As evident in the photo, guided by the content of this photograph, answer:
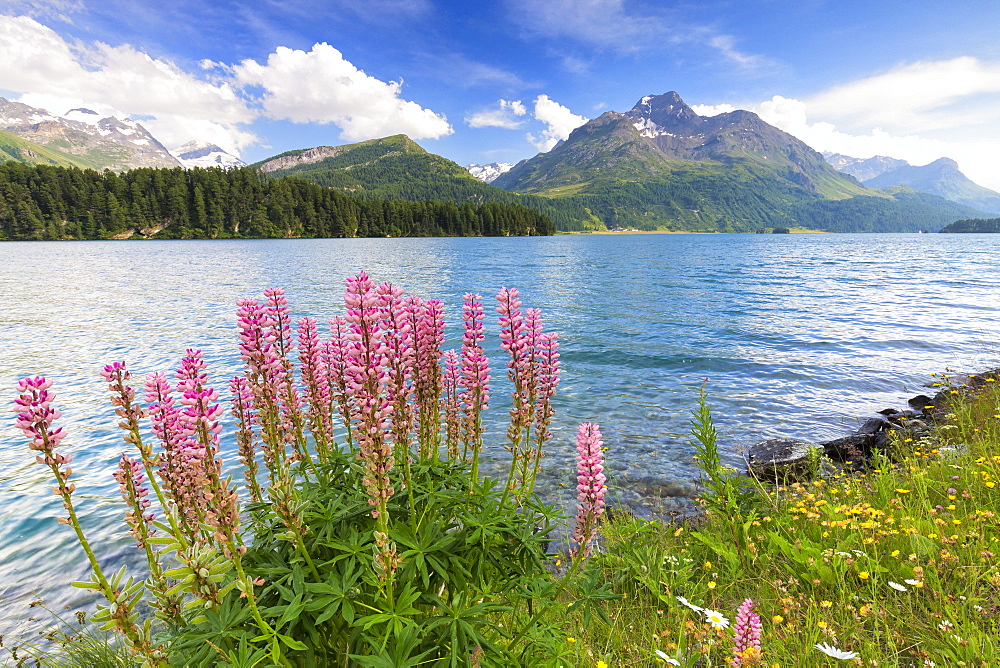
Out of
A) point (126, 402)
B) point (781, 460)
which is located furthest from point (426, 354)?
point (781, 460)

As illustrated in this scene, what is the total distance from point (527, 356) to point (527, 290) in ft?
167

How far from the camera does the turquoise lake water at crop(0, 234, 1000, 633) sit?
1244 cm

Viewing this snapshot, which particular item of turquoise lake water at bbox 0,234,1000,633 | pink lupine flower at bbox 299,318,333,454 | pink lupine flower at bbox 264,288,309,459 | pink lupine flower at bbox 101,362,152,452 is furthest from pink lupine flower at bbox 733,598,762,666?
turquoise lake water at bbox 0,234,1000,633

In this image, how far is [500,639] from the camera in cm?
582

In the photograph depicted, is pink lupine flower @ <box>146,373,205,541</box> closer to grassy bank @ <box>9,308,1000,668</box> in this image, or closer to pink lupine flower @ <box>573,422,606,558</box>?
grassy bank @ <box>9,308,1000,668</box>

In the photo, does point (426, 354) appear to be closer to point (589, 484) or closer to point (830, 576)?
point (589, 484)

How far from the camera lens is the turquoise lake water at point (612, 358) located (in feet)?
40.8

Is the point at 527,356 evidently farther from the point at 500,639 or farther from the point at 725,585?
the point at 725,585

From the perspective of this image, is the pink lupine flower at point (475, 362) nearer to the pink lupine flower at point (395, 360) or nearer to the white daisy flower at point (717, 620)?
the pink lupine flower at point (395, 360)

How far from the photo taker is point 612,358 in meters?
27.8

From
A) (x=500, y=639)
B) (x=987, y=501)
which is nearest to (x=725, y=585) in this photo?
(x=500, y=639)

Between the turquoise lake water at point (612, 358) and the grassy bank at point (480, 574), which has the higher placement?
the grassy bank at point (480, 574)

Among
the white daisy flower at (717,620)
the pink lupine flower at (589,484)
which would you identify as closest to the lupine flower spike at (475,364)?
the pink lupine flower at (589,484)

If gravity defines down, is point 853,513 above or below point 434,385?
below
